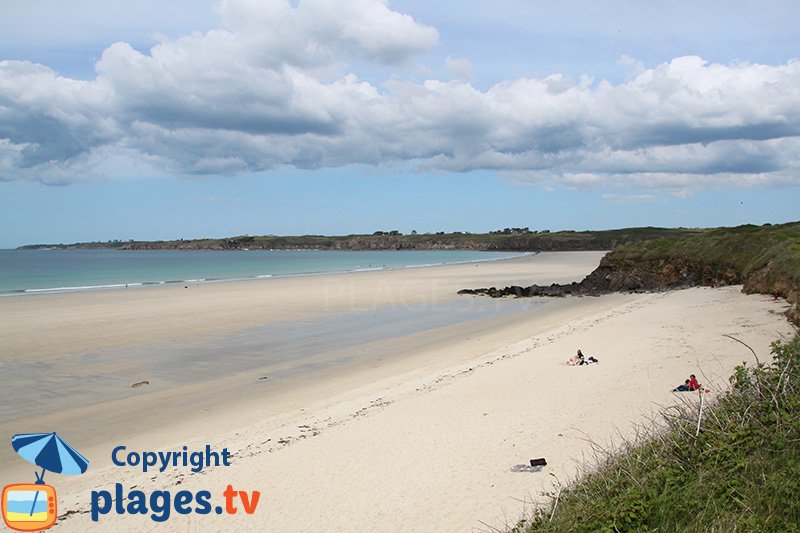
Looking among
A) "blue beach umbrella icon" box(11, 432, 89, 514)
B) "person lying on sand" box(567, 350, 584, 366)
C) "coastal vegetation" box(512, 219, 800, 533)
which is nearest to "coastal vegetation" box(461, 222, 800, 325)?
"person lying on sand" box(567, 350, 584, 366)

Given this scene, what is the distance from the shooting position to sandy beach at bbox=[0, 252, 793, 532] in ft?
19.3

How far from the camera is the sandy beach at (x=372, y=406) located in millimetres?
5887

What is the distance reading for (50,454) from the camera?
24.5 ft

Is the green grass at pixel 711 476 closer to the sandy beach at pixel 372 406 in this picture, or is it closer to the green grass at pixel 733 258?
the sandy beach at pixel 372 406

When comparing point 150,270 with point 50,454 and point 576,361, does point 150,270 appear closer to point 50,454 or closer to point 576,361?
point 576,361

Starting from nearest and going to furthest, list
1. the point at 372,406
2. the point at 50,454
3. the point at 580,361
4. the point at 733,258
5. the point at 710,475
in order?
the point at 710,475 → the point at 50,454 → the point at 372,406 → the point at 580,361 → the point at 733,258

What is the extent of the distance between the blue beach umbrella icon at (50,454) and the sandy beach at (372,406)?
0.16 m

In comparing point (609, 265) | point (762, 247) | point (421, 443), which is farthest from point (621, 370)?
point (609, 265)
